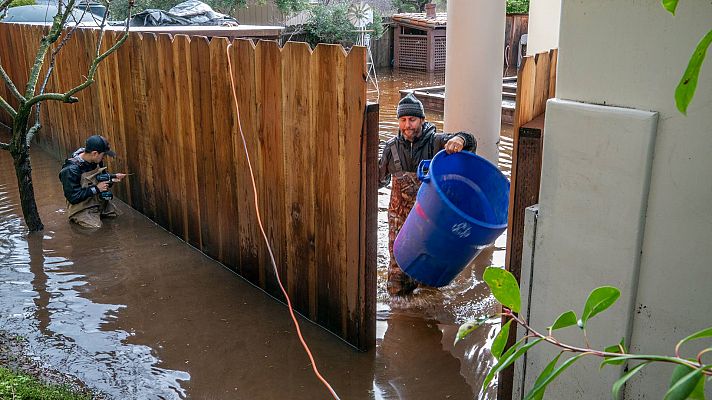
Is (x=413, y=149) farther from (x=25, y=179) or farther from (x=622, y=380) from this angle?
(x=622, y=380)

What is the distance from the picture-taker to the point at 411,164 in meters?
5.08

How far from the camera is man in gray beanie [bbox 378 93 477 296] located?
499cm

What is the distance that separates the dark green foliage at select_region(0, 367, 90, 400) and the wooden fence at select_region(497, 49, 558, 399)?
230cm

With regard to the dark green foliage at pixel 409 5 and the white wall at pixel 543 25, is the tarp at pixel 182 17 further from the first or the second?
the dark green foliage at pixel 409 5

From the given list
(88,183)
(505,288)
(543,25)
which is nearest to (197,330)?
(88,183)

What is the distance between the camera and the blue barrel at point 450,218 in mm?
4047

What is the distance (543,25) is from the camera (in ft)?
29.3

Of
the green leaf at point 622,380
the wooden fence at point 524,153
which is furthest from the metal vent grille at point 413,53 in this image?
the green leaf at point 622,380

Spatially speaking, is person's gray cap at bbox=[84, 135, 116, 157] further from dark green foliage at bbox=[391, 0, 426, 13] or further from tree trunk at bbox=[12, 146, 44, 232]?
dark green foliage at bbox=[391, 0, 426, 13]

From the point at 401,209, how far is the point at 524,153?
7.47 ft

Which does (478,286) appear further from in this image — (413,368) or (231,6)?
(231,6)

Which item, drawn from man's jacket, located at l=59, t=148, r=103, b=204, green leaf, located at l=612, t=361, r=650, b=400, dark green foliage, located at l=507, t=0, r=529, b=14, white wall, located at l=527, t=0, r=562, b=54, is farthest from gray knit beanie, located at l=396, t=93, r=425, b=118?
dark green foliage, located at l=507, t=0, r=529, b=14

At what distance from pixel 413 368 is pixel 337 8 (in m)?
20.5

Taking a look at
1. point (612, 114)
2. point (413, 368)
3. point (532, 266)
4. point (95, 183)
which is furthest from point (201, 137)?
point (612, 114)
